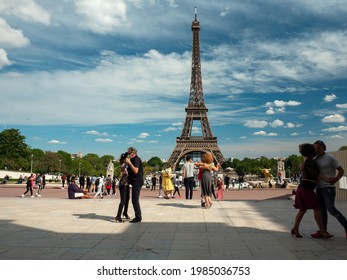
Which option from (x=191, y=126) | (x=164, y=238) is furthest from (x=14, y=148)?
(x=164, y=238)

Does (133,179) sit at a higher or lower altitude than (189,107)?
lower

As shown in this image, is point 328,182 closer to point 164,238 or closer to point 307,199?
point 307,199

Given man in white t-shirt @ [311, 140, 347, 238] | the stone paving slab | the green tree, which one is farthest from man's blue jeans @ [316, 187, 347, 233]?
the green tree

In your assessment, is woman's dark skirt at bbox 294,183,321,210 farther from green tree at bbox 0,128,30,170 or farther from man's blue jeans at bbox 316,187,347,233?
green tree at bbox 0,128,30,170

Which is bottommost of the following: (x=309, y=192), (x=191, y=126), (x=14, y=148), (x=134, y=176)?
(x=309, y=192)

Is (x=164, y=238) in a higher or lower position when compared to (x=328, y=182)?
lower

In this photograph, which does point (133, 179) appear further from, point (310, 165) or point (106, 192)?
point (106, 192)

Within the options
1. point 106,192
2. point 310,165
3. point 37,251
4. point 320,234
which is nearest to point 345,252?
point 320,234
